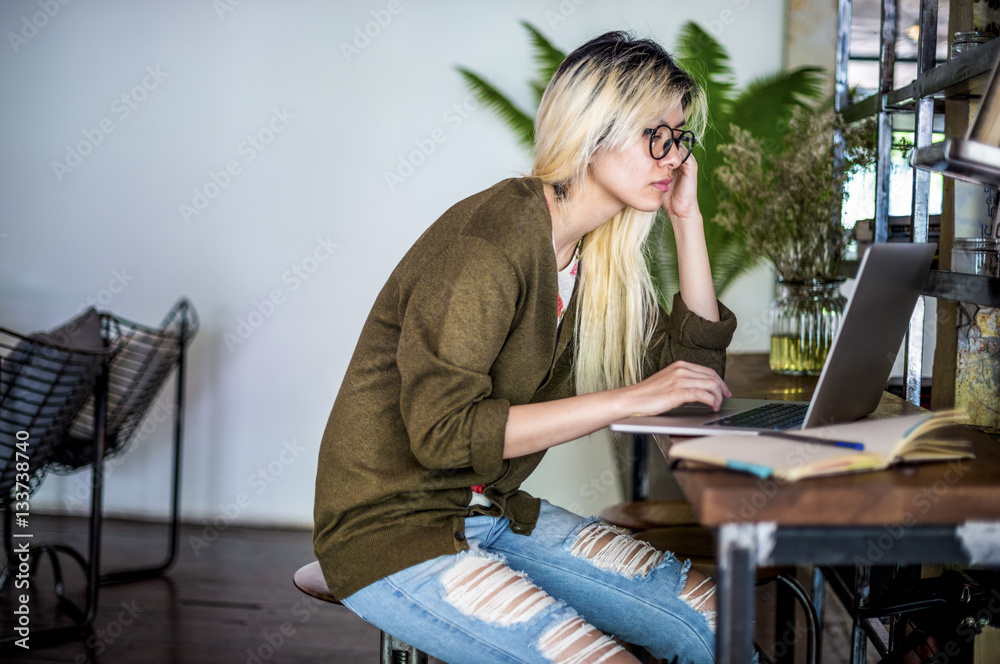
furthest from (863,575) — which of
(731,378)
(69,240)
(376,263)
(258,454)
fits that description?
(69,240)

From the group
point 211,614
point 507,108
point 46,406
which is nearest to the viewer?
point 46,406

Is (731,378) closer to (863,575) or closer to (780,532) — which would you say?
(863,575)

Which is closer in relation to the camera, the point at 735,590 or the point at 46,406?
the point at 735,590

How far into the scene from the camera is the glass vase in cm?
190

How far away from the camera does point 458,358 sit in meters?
1.08

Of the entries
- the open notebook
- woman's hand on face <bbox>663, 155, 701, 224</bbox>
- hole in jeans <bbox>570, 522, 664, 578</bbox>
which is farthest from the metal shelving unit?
hole in jeans <bbox>570, 522, 664, 578</bbox>

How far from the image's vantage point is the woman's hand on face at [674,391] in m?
1.08

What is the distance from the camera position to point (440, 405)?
108 centimetres

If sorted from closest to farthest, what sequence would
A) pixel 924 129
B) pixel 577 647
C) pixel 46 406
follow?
pixel 577 647 < pixel 924 129 < pixel 46 406

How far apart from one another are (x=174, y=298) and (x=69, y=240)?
0.53m

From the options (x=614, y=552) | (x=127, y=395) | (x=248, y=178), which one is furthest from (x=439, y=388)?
(x=248, y=178)

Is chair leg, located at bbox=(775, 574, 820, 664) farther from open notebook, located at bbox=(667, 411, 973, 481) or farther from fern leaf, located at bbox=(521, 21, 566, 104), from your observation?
fern leaf, located at bbox=(521, 21, 566, 104)

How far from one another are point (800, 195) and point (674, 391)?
3.26ft

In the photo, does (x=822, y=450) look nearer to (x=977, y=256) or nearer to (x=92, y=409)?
(x=977, y=256)
